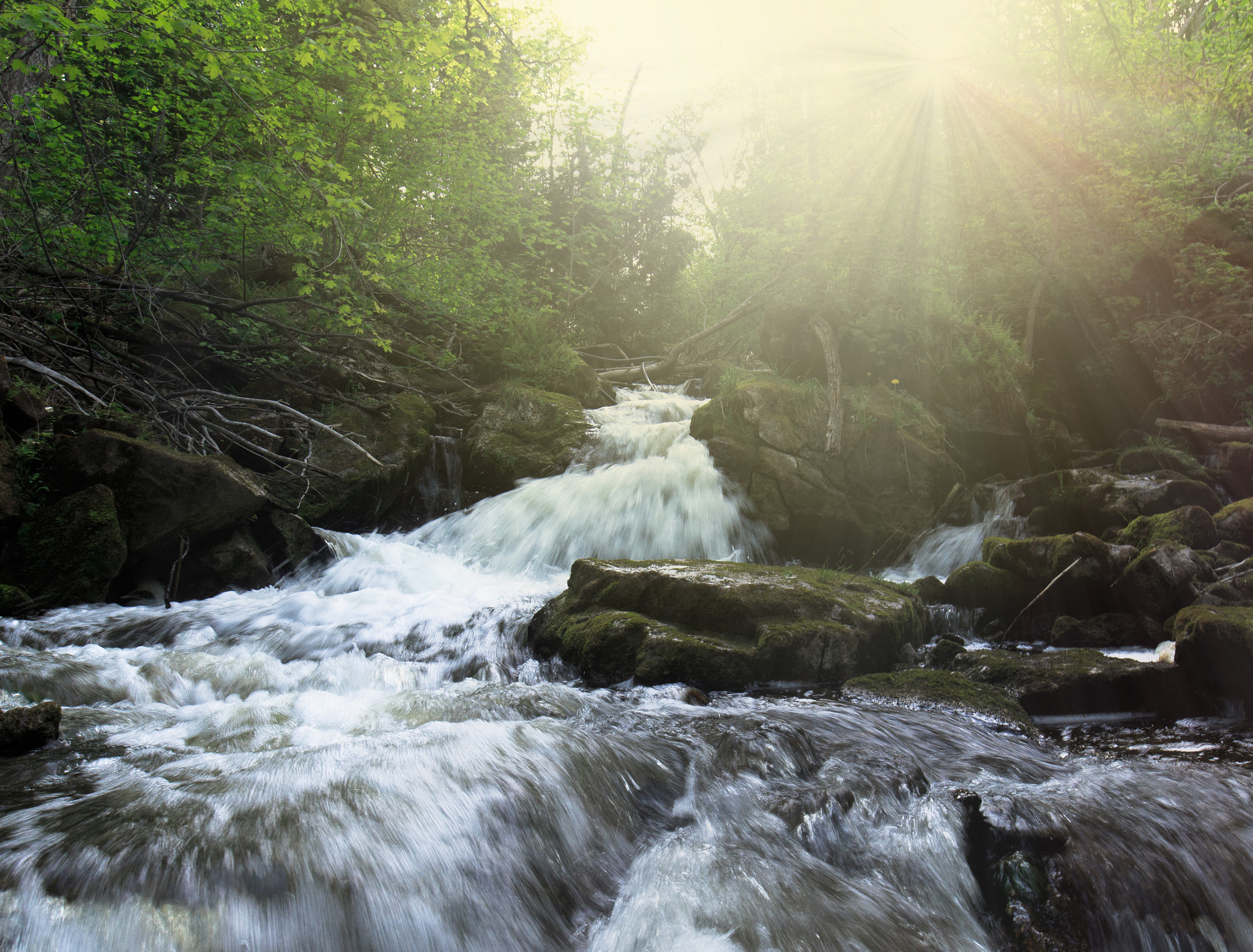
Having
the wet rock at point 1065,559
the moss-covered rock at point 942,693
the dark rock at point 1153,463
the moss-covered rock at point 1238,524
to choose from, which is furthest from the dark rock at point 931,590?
the dark rock at point 1153,463

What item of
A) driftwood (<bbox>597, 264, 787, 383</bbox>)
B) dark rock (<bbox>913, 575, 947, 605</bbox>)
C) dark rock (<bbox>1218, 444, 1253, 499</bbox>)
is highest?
driftwood (<bbox>597, 264, 787, 383</bbox>)

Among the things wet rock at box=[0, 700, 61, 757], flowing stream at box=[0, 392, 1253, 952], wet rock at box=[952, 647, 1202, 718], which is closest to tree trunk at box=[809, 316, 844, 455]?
wet rock at box=[952, 647, 1202, 718]

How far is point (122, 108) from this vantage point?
7.04 meters

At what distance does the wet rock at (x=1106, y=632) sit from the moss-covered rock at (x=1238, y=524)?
6.71 feet

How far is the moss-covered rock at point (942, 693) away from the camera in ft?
13.5

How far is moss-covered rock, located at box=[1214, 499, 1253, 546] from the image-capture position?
670cm

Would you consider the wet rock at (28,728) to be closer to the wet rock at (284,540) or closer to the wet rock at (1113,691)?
the wet rock at (284,540)

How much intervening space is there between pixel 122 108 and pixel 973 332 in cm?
1358

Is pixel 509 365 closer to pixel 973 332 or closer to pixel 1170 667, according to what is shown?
pixel 973 332

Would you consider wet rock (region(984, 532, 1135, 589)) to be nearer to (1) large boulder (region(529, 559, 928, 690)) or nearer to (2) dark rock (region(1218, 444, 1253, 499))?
(1) large boulder (region(529, 559, 928, 690))

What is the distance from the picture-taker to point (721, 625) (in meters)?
5.15

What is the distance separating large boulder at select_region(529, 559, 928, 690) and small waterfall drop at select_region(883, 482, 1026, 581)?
3.21 meters

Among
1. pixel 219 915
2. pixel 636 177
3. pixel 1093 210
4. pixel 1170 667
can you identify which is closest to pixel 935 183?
pixel 1093 210

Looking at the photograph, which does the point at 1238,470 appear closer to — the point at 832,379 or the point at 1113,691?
the point at 832,379
